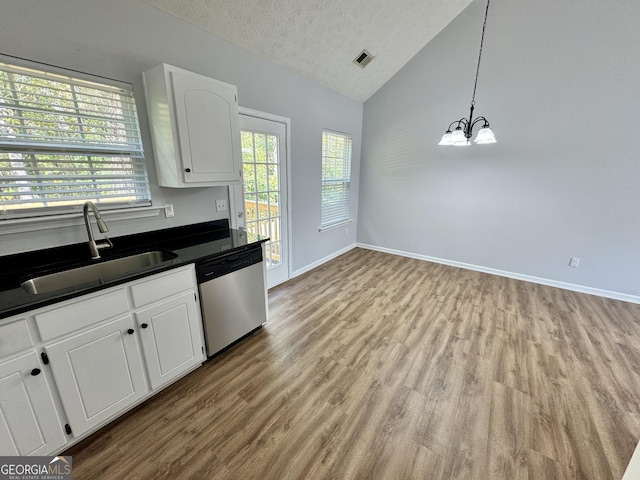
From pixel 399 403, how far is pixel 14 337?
6.93 feet

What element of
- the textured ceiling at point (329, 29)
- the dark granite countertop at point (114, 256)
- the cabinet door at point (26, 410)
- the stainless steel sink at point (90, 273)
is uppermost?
the textured ceiling at point (329, 29)

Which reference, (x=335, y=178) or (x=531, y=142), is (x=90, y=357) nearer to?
(x=335, y=178)

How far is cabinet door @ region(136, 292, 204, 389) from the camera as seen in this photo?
5.40 feet

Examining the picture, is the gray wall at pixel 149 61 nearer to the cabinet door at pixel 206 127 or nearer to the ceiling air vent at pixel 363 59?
the cabinet door at pixel 206 127

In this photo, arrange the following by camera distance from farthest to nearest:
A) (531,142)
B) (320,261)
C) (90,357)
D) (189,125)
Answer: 1. (320,261)
2. (531,142)
3. (189,125)
4. (90,357)

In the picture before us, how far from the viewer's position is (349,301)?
122 inches

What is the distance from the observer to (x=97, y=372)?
1.44 m

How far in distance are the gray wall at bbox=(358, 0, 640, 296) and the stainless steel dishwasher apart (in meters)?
3.18

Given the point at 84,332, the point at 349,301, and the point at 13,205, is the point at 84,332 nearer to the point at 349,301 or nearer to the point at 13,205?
the point at 13,205

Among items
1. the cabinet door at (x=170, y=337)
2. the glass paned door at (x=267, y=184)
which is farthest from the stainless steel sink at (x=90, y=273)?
the glass paned door at (x=267, y=184)

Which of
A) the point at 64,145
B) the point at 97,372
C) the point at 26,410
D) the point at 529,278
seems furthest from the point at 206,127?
the point at 529,278

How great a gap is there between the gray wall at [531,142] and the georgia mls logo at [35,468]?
4.60 metres

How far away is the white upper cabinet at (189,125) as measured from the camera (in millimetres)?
1842

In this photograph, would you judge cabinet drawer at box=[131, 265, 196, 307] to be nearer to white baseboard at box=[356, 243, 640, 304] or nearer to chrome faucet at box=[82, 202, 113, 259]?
chrome faucet at box=[82, 202, 113, 259]
